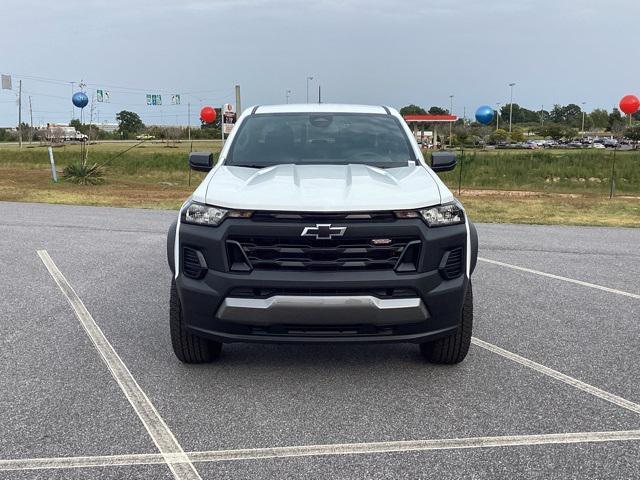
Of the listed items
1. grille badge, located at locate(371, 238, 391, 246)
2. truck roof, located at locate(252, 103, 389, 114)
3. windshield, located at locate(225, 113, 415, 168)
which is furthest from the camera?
truck roof, located at locate(252, 103, 389, 114)

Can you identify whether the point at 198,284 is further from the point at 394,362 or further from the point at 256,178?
the point at 394,362

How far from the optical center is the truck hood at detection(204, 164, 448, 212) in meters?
3.78

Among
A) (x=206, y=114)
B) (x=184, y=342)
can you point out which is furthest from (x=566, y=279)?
(x=206, y=114)

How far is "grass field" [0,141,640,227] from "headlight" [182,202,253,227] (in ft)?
34.8

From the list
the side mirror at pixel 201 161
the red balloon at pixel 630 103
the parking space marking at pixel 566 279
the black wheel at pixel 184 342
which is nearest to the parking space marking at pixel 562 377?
the black wheel at pixel 184 342

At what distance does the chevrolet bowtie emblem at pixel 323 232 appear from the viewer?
3707mm

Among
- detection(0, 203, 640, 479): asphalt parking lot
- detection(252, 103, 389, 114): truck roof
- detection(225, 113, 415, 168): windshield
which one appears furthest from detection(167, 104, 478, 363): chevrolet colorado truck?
detection(252, 103, 389, 114): truck roof

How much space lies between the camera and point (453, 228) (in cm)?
392

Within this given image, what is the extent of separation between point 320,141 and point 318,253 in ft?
5.96

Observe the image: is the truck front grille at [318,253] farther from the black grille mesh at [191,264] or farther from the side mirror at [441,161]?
the side mirror at [441,161]

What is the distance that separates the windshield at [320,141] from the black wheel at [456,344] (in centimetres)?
137

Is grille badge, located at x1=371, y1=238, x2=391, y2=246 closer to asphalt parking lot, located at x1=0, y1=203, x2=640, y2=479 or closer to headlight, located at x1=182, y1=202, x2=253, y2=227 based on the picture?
headlight, located at x1=182, y1=202, x2=253, y2=227

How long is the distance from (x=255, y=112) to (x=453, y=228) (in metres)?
2.62

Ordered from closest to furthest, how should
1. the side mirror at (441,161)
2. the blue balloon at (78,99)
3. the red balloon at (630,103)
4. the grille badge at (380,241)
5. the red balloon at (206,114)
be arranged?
the grille badge at (380,241) → the side mirror at (441,161) → the red balloon at (630,103) → the blue balloon at (78,99) → the red balloon at (206,114)
